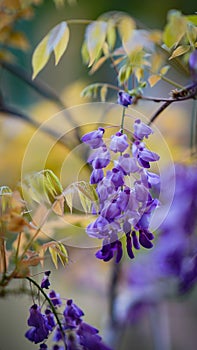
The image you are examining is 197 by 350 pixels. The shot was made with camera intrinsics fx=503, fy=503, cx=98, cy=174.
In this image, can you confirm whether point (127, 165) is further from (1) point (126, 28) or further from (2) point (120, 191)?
(1) point (126, 28)

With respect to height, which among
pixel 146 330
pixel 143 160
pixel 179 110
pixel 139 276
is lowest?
pixel 146 330

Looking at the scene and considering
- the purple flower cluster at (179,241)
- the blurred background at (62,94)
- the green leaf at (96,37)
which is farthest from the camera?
the blurred background at (62,94)

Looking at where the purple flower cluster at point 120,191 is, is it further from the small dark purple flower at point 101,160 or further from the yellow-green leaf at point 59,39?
the yellow-green leaf at point 59,39

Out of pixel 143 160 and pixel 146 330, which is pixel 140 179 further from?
pixel 146 330

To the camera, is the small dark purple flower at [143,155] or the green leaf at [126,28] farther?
the green leaf at [126,28]

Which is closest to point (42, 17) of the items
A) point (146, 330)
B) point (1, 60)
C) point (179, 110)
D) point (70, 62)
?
point (70, 62)

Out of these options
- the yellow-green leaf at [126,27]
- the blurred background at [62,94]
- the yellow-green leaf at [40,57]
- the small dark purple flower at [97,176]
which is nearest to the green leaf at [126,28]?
the yellow-green leaf at [126,27]

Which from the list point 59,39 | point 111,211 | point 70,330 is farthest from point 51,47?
point 70,330
